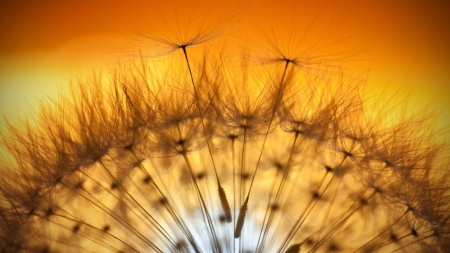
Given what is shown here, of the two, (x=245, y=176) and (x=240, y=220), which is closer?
(x=240, y=220)

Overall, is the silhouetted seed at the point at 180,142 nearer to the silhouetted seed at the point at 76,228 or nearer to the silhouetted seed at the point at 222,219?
the silhouetted seed at the point at 222,219

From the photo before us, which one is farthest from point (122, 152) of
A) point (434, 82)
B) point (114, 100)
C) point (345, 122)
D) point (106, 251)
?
point (434, 82)

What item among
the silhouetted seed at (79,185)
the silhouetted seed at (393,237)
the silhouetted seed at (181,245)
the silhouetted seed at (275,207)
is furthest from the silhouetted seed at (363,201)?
the silhouetted seed at (79,185)

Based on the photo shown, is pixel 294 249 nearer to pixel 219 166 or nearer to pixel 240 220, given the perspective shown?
pixel 240 220

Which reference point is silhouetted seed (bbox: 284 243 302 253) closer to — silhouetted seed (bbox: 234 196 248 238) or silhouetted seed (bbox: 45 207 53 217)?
silhouetted seed (bbox: 234 196 248 238)

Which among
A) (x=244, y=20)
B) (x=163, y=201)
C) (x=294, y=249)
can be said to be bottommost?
(x=294, y=249)

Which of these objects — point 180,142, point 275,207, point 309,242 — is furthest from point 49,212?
point 309,242

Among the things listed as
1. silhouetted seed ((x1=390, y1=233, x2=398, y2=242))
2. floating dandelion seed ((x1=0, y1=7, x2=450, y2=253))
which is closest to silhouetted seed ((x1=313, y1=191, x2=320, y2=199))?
floating dandelion seed ((x1=0, y1=7, x2=450, y2=253))

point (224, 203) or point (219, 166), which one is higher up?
point (219, 166)
